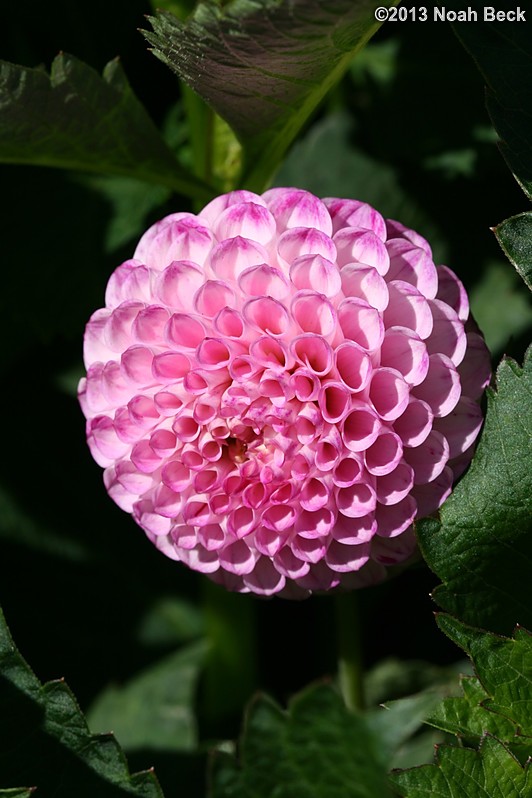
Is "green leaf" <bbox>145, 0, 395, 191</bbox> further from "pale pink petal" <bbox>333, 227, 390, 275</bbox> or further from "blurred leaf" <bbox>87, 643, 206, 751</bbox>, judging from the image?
"blurred leaf" <bbox>87, 643, 206, 751</bbox>

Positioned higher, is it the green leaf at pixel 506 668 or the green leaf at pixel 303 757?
the green leaf at pixel 506 668

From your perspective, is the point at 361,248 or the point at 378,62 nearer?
the point at 361,248

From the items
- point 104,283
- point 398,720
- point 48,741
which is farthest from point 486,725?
point 104,283

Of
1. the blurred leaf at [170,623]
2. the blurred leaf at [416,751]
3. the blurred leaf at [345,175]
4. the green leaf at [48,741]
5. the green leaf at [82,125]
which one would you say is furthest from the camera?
the blurred leaf at [170,623]

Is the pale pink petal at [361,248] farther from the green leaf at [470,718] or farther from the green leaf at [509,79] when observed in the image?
the green leaf at [470,718]

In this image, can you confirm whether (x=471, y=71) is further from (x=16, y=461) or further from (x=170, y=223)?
(x=16, y=461)

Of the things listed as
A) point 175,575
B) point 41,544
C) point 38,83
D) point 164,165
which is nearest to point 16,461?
point 41,544

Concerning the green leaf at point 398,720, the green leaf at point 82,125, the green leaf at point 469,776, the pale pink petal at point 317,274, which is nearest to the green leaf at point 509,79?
the pale pink petal at point 317,274

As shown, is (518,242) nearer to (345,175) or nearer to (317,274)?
(317,274)
